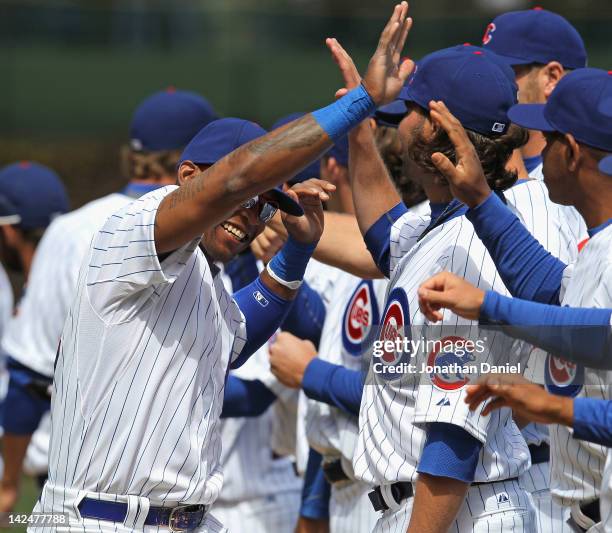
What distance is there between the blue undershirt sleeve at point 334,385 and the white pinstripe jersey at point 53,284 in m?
1.95

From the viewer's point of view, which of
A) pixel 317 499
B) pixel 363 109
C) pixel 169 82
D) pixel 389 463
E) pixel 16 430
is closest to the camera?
pixel 363 109

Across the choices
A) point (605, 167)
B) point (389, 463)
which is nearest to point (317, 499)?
point (389, 463)

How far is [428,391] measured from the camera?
3.07m

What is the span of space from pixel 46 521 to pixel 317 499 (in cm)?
203

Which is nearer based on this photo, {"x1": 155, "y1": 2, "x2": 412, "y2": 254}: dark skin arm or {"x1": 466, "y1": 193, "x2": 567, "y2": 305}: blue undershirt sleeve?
{"x1": 155, "y1": 2, "x2": 412, "y2": 254}: dark skin arm

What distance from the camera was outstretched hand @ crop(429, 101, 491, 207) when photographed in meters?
3.00

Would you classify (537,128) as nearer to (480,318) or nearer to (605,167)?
(605,167)

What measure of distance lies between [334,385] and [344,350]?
375mm

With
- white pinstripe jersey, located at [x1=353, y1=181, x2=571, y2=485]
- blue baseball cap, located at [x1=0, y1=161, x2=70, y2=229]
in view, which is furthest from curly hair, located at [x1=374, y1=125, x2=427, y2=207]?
blue baseball cap, located at [x1=0, y1=161, x2=70, y2=229]

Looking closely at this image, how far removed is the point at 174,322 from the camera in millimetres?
3062

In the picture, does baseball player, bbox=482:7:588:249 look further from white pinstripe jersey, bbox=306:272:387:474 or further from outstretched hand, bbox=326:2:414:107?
outstretched hand, bbox=326:2:414:107

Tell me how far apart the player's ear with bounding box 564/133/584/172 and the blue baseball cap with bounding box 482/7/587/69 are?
5.13ft

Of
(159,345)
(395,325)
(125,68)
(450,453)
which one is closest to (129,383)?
(159,345)

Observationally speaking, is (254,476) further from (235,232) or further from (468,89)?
(468,89)
